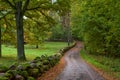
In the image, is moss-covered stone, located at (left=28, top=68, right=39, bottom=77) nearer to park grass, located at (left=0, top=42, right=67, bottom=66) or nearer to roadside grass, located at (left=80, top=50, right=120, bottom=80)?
roadside grass, located at (left=80, top=50, right=120, bottom=80)

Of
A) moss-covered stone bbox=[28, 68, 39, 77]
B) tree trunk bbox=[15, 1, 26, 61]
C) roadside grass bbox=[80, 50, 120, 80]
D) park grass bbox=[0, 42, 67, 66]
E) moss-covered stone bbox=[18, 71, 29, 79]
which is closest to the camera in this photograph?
moss-covered stone bbox=[18, 71, 29, 79]

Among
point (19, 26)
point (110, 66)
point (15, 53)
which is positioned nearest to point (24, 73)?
point (110, 66)

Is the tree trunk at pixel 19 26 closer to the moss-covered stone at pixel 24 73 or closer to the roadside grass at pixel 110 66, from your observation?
the roadside grass at pixel 110 66

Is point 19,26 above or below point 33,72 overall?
above

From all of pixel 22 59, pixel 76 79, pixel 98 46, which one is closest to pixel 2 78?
pixel 76 79

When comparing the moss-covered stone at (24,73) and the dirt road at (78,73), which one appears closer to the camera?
the moss-covered stone at (24,73)

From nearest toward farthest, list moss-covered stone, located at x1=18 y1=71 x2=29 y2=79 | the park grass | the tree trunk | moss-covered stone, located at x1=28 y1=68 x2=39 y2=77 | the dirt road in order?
1. moss-covered stone, located at x1=18 y1=71 x2=29 y2=79
2. moss-covered stone, located at x1=28 y1=68 x2=39 y2=77
3. the dirt road
4. the tree trunk
5. the park grass

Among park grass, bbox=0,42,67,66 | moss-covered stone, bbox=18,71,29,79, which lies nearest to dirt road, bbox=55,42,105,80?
moss-covered stone, bbox=18,71,29,79

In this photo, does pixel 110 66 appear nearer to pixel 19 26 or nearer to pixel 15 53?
pixel 19 26

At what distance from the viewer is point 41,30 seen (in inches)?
1232

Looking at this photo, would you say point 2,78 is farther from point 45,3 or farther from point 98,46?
point 98,46

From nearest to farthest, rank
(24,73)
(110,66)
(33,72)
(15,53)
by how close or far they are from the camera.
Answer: (24,73) → (33,72) → (110,66) → (15,53)

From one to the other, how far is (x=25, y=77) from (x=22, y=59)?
1494 cm

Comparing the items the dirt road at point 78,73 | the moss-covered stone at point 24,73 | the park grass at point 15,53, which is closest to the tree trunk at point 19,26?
the park grass at point 15,53
